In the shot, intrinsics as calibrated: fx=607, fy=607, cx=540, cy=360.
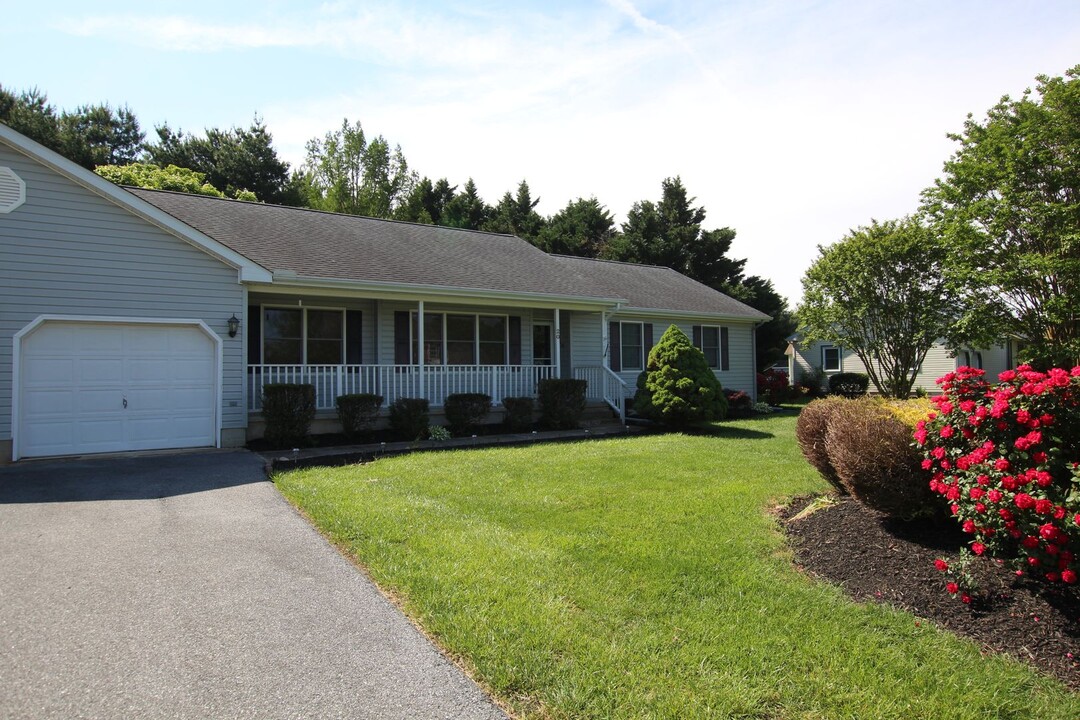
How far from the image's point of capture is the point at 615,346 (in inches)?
680

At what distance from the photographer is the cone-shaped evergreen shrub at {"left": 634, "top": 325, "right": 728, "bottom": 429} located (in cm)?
1281

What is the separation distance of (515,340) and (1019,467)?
39.7 feet

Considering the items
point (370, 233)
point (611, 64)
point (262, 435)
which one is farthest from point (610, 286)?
point (262, 435)

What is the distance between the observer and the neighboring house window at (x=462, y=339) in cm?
1398

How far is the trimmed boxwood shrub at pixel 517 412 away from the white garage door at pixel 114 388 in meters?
5.56

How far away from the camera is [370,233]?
51.0 feet

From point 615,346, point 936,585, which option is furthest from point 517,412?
point 936,585

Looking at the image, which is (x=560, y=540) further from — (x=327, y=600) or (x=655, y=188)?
(x=655, y=188)

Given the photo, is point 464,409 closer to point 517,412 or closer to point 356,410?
point 517,412

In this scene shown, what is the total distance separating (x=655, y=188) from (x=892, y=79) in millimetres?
28863

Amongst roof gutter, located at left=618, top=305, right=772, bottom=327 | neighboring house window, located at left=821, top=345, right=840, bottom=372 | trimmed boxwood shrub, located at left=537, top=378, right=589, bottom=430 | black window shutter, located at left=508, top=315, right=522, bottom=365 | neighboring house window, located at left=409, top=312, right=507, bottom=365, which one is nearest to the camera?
trimmed boxwood shrub, located at left=537, top=378, right=589, bottom=430

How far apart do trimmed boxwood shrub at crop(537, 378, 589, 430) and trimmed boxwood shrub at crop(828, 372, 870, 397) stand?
1558 cm

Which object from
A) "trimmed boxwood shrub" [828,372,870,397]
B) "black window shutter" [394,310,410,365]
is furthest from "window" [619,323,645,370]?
"trimmed boxwood shrub" [828,372,870,397]

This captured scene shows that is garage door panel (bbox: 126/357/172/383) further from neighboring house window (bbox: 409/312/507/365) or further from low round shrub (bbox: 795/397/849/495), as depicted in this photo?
low round shrub (bbox: 795/397/849/495)
